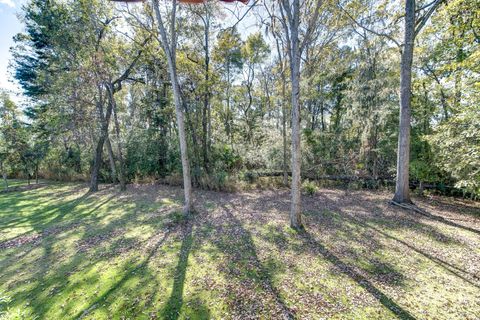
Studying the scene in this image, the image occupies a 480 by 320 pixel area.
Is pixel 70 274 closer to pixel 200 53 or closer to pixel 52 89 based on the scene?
pixel 52 89

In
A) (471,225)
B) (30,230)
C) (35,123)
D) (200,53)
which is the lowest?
(30,230)

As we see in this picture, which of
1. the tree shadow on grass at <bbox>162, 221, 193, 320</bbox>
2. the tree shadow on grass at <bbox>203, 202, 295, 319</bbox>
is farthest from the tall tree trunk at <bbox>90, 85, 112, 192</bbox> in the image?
the tree shadow on grass at <bbox>203, 202, 295, 319</bbox>

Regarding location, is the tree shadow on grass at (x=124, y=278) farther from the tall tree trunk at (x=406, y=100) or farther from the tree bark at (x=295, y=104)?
the tall tree trunk at (x=406, y=100)

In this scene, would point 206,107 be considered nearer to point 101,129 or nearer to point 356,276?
point 101,129

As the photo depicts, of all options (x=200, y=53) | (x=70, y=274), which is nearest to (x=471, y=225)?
(x=70, y=274)

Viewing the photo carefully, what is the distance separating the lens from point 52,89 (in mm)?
9570

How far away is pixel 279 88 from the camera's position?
13.1 m

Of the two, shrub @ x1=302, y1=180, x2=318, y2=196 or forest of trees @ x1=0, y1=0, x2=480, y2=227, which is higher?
forest of trees @ x1=0, y1=0, x2=480, y2=227

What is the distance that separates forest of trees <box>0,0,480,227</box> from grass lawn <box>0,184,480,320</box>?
119 cm

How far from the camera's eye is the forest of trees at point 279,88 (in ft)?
20.6

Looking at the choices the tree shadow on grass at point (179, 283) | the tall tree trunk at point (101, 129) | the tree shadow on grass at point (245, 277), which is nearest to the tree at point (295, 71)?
the tree shadow on grass at point (245, 277)

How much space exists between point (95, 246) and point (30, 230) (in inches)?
132

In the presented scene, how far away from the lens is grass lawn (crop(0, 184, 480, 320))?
114 inches

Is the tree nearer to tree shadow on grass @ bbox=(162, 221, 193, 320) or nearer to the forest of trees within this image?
the forest of trees
